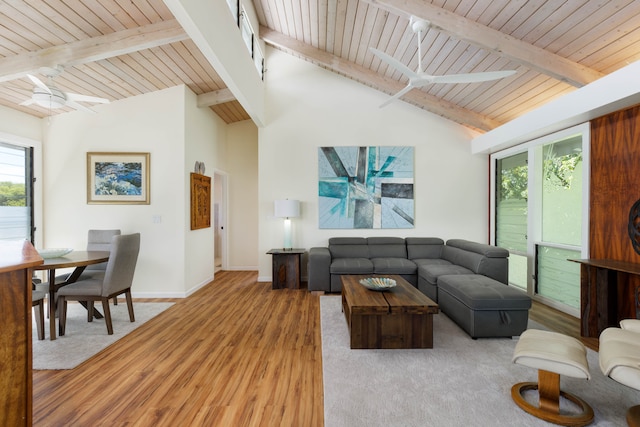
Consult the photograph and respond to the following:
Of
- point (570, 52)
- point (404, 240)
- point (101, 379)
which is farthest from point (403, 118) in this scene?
point (101, 379)

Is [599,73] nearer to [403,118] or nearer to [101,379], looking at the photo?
[403,118]

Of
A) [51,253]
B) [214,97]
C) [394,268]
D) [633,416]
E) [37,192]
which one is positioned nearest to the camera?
[633,416]

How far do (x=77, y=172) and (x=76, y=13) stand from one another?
2342mm

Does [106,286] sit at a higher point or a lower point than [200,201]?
lower

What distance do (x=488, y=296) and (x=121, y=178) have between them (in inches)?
192

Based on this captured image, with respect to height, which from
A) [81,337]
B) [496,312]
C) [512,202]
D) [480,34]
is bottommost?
[81,337]

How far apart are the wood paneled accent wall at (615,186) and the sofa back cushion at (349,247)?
282 cm

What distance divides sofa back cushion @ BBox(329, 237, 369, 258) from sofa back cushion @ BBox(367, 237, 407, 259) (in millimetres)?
104

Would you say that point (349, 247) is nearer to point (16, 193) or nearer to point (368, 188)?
point (368, 188)

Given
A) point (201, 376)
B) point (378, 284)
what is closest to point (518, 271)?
point (378, 284)

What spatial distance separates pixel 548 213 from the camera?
394cm

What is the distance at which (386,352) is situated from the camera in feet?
8.42

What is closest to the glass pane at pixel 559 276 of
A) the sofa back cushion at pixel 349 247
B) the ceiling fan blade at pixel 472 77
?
the ceiling fan blade at pixel 472 77

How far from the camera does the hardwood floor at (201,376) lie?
5.90 ft
